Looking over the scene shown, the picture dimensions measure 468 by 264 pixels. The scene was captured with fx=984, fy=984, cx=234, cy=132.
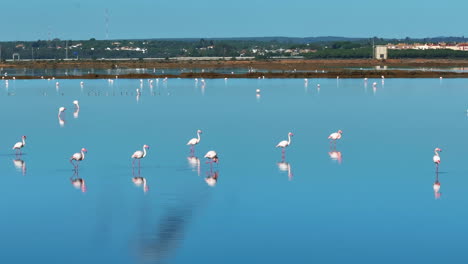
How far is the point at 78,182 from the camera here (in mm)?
23812

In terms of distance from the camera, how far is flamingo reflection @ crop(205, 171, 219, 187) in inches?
927

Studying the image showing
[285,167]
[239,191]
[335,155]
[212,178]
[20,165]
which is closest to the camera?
[239,191]

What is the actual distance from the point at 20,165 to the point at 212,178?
580cm

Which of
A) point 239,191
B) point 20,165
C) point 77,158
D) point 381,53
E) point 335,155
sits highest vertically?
point 381,53

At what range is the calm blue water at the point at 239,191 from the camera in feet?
55.7

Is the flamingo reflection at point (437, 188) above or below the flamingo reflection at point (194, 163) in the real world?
below

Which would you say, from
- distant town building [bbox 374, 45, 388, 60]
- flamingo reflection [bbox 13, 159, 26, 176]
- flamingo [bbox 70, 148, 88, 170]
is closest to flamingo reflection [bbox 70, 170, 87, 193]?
flamingo [bbox 70, 148, 88, 170]

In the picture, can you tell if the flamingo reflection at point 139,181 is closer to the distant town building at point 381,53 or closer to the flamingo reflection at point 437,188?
the flamingo reflection at point 437,188

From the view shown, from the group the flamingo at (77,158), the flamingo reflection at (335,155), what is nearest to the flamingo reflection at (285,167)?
the flamingo reflection at (335,155)

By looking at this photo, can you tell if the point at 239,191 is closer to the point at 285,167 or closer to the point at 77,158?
the point at 285,167

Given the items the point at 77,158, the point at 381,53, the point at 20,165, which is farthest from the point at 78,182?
the point at 381,53

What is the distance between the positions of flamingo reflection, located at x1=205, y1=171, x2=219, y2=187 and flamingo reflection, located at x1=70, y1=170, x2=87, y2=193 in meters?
2.96

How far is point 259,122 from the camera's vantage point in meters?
39.3

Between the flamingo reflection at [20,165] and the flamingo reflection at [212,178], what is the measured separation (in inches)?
187
